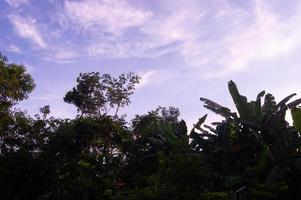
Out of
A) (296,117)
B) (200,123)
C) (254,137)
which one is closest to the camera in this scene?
(296,117)

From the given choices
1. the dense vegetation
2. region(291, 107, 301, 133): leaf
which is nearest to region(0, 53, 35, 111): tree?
the dense vegetation

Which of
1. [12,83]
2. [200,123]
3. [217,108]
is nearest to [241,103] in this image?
[217,108]

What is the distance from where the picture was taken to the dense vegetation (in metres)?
10.5

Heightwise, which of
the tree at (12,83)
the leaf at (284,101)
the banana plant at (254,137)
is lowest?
the banana plant at (254,137)

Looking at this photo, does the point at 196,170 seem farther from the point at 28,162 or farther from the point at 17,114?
the point at 17,114

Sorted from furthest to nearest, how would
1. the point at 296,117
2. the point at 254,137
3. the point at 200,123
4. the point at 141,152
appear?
the point at 141,152
the point at 200,123
the point at 254,137
the point at 296,117

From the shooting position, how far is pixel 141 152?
18.1 metres

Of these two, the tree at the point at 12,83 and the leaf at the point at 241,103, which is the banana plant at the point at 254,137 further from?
the tree at the point at 12,83

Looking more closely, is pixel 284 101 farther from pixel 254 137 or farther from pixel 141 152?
pixel 141 152

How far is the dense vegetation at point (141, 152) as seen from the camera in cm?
1048

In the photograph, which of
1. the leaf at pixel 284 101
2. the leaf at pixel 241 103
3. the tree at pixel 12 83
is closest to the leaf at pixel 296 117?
the leaf at pixel 284 101

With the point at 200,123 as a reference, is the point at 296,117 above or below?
below

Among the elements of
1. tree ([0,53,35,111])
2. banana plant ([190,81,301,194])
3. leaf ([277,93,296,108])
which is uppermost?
tree ([0,53,35,111])

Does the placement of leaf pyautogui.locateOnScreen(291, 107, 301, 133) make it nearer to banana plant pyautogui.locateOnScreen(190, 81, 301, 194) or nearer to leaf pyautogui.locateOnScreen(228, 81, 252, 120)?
banana plant pyautogui.locateOnScreen(190, 81, 301, 194)
